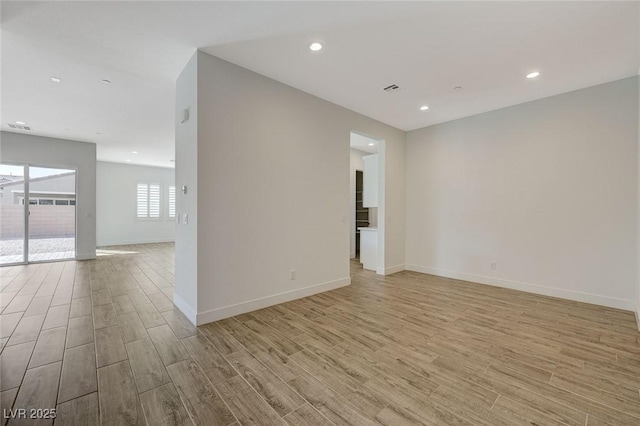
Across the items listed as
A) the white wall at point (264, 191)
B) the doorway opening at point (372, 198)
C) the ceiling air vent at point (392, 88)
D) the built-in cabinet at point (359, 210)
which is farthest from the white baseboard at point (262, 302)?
the built-in cabinet at point (359, 210)

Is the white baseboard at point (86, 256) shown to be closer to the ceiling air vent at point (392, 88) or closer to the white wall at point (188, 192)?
the white wall at point (188, 192)

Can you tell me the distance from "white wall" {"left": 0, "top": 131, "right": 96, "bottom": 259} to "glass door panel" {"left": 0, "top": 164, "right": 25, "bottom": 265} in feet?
0.99

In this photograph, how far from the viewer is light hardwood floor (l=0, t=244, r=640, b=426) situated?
1653 millimetres

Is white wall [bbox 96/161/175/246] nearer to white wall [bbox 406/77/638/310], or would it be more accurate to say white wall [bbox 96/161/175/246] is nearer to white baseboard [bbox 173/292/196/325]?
white baseboard [bbox 173/292/196/325]

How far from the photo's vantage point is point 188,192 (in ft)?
10.1

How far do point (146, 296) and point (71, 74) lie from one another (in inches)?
125

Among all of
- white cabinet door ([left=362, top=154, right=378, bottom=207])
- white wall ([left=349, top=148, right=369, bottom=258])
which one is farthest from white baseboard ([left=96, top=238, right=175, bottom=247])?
white cabinet door ([left=362, top=154, right=378, bottom=207])

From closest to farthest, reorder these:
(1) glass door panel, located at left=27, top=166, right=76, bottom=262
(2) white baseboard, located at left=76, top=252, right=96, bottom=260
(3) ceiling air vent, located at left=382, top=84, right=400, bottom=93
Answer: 1. (3) ceiling air vent, located at left=382, top=84, right=400, bottom=93
2. (1) glass door panel, located at left=27, top=166, right=76, bottom=262
3. (2) white baseboard, located at left=76, top=252, right=96, bottom=260

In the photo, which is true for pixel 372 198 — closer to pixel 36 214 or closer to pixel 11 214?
pixel 36 214

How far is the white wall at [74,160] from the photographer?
5848 mm

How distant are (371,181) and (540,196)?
2959 millimetres

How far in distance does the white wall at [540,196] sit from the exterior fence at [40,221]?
8.76 meters

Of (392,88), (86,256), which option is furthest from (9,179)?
(392,88)

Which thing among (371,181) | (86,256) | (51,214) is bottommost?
(86,256)
